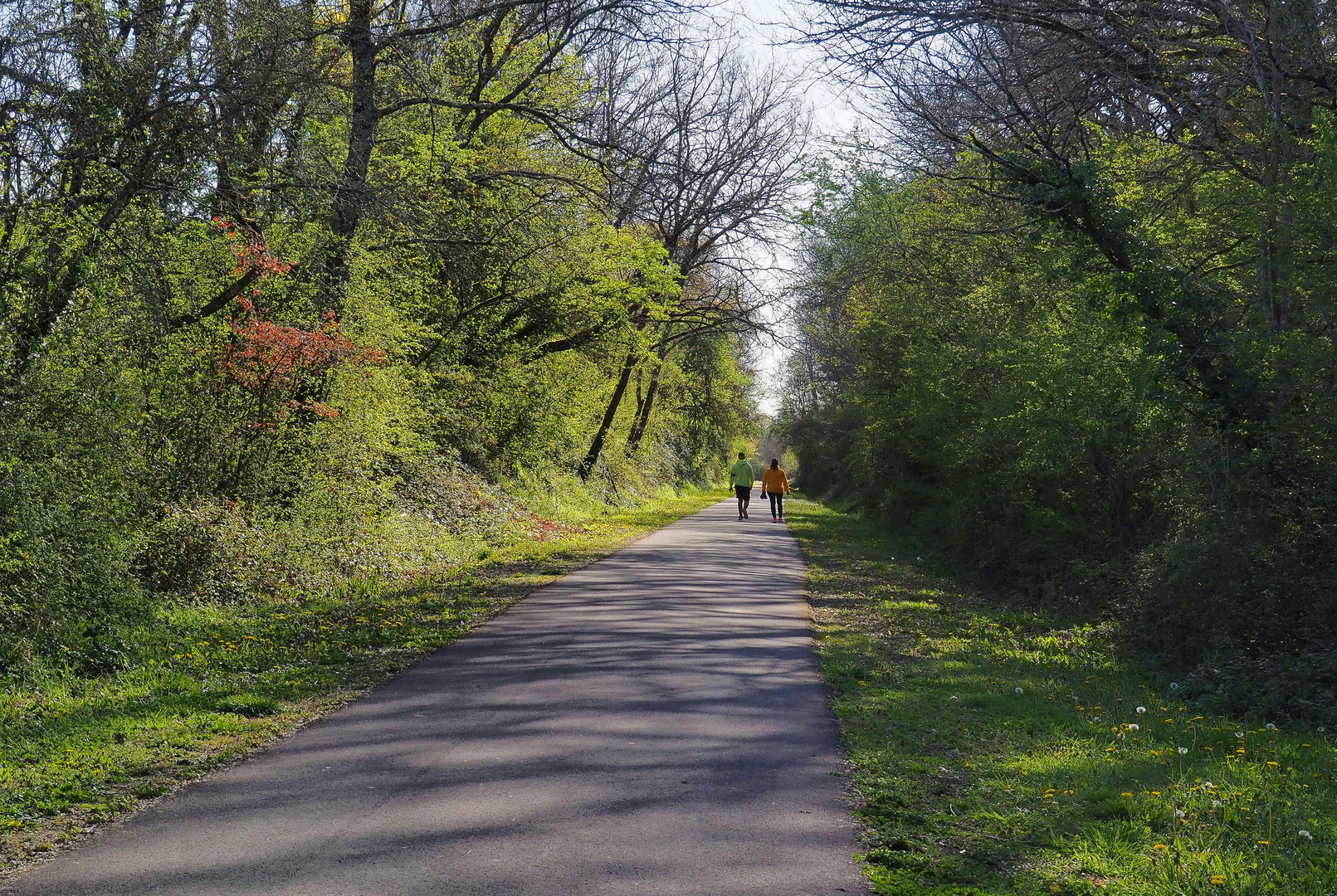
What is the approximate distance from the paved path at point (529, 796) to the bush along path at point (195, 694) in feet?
1.09

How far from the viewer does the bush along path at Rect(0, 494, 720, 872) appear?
5.28 meters

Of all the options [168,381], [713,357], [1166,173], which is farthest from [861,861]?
[713,357]

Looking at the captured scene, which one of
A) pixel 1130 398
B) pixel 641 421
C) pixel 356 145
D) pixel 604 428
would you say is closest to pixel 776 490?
pixel 604 428

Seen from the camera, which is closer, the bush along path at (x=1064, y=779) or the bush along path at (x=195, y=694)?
the bush along path at (x=1064, y=779)

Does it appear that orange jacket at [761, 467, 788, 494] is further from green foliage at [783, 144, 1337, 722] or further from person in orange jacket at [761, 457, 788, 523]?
green foliage at [783, 144, 1337, 722]

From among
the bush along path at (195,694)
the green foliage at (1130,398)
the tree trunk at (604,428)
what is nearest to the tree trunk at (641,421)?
the tree trunk at (604,428)

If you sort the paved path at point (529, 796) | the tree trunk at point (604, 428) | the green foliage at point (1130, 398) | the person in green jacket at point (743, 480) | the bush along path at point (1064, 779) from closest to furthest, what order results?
1. the paved path at point (529, 796)
2. the bush along path at point (1064, 779)
3. the green foliage at point (1130, 398)
4. the person in green jacket at point (743, 480)
5. the tree trunk at point (604, 428)

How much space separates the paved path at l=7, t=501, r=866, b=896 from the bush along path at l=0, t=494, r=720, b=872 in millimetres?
331

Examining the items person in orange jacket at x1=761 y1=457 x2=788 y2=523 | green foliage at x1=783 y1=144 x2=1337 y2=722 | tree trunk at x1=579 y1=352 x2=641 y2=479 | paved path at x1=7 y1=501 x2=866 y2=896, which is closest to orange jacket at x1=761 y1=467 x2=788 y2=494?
person in orange jacket at x1=761 y1=457 x2=788 y2=523

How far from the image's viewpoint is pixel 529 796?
5363mm

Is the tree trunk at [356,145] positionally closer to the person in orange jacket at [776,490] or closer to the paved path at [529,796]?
the paved path at [529,796]

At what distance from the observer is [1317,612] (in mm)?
8508

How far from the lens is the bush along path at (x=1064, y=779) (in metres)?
4.56

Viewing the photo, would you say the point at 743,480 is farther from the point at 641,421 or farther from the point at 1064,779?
the point at 1064,779
